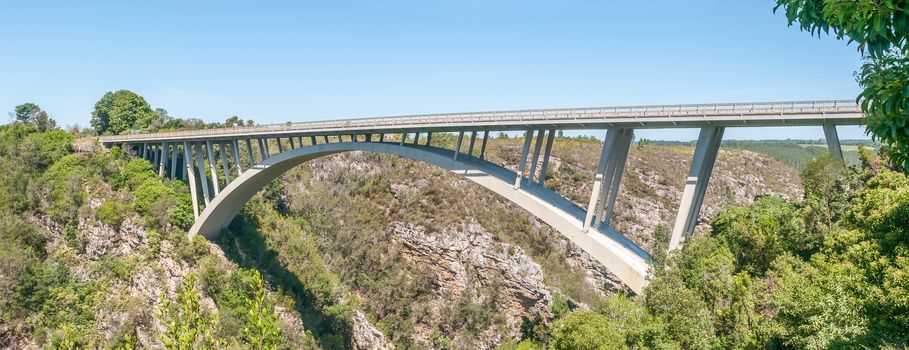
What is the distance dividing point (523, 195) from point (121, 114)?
59.2m

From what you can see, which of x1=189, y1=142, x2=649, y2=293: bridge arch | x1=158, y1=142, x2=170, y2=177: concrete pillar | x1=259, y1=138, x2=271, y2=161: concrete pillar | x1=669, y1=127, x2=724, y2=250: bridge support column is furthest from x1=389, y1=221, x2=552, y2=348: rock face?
x1=669, y1=127, x2=724, y2=250: bridge support column

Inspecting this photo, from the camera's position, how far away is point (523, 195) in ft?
83.9

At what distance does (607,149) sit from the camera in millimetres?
22750

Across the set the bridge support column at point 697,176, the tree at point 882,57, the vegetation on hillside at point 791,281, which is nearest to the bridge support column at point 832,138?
the vegetation on hillside at point 791,281

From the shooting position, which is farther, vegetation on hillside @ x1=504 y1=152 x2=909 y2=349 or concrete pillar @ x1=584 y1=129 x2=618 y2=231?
concrete pillar @ x1=584 y1=129 x2=618 y2=231

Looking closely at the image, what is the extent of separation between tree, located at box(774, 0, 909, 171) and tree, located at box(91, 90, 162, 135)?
70487mm

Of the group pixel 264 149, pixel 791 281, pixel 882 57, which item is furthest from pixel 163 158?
pixel 882 57

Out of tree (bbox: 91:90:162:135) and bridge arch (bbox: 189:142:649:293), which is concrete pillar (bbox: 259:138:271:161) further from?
tree (bbox: 91:90:162:135)

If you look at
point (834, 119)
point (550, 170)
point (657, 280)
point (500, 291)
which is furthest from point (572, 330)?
point (550, 170)

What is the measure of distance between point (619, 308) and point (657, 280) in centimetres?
525

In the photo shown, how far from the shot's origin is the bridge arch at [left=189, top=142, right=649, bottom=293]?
22.2 metres

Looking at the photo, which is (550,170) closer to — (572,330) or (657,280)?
(572,330)

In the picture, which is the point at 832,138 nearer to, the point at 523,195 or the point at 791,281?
the point at 791,281

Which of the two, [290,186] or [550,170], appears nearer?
[290,186]
